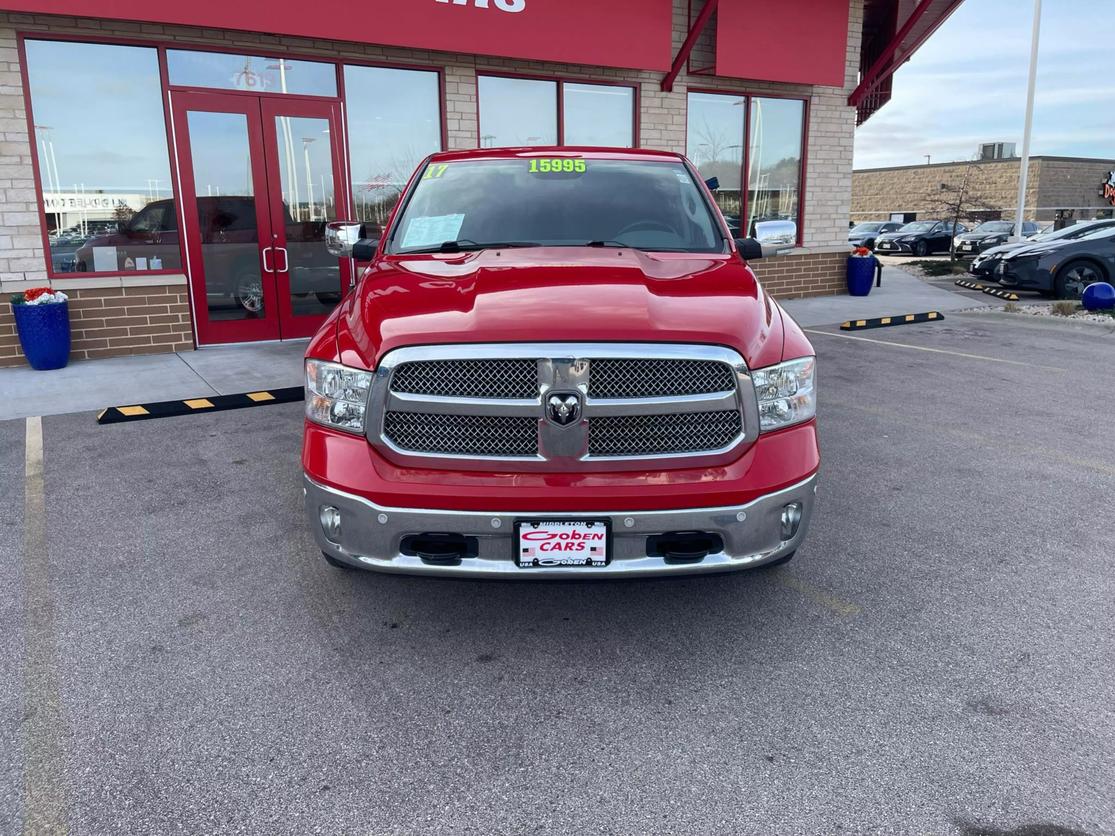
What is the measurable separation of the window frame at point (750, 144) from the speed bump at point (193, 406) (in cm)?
847

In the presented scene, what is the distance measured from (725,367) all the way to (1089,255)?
14626 millimetres

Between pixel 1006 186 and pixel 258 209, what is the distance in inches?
2087

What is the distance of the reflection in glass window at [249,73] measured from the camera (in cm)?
913

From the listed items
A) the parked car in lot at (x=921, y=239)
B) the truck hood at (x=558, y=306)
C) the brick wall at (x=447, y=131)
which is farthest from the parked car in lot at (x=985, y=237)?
the truck hood at (x=558, y=306)

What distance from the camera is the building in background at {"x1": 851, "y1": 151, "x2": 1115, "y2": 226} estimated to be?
47344 millimetres

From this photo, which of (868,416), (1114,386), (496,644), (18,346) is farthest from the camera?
(18,346)

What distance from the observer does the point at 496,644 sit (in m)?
3.20

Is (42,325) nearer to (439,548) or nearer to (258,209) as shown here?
(258,209)

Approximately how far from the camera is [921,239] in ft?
100

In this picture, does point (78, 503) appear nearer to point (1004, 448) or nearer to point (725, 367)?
point (725, 367)

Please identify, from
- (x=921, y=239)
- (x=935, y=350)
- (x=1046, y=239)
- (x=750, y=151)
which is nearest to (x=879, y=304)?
(x=750, y=151)

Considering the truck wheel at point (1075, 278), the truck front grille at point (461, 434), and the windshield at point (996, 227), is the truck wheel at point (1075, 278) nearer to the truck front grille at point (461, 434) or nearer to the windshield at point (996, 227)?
the truck front grille at point (461, 434)

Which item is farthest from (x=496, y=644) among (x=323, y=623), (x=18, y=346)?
(x=18, y=346)

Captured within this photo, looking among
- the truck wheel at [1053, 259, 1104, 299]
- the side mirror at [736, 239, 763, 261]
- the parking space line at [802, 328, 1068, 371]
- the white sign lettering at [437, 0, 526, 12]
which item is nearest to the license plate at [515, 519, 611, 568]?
the side mirror at [736, 239, 763, 261]
